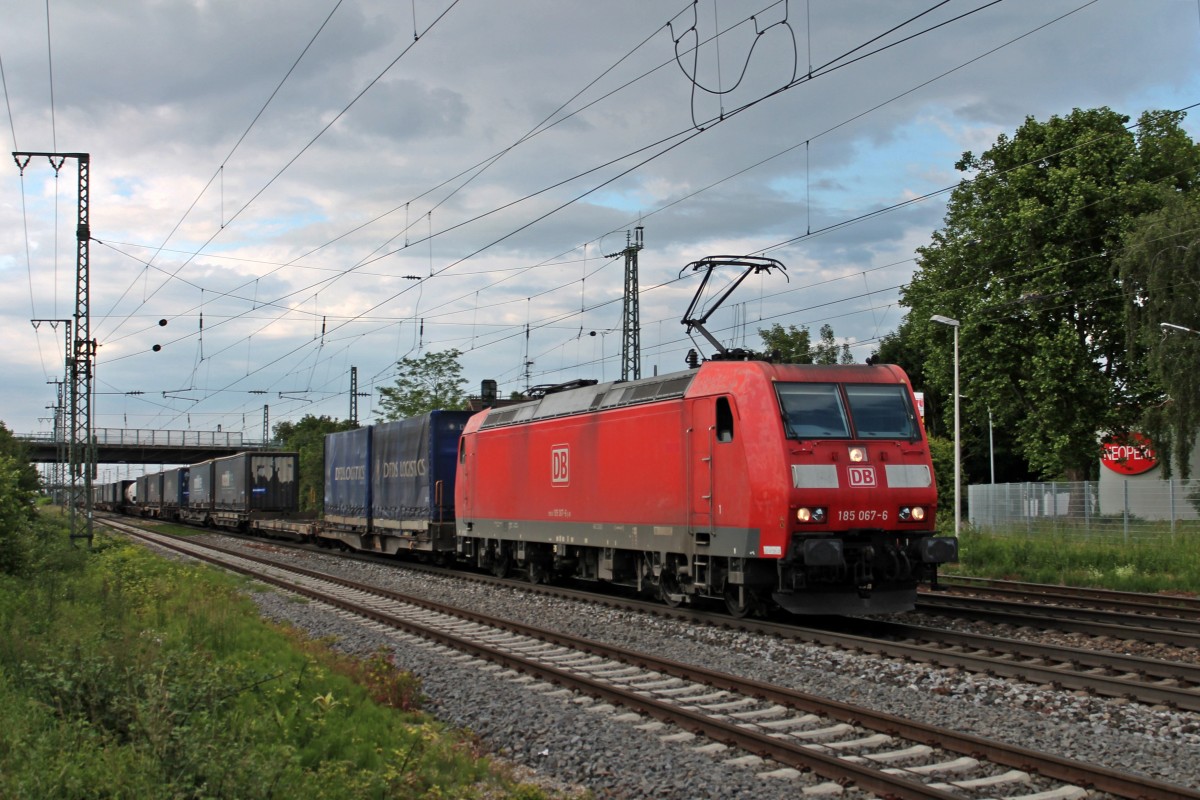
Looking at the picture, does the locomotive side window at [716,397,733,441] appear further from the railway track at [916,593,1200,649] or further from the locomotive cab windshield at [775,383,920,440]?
the railway track at [916,593,1200,649]

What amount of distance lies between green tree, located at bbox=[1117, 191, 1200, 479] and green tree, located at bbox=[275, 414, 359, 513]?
3693 cm

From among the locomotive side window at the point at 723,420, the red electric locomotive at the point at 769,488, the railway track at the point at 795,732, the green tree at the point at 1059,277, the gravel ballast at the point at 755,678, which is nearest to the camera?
the railway track at the point at 795,732

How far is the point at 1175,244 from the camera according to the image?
100 feet

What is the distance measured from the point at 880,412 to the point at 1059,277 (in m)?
22.6

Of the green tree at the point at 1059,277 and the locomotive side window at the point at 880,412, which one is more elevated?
the green tree at the point at 1059,277

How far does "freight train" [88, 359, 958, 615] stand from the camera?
12859 mm

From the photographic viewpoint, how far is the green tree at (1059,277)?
32.5 meters

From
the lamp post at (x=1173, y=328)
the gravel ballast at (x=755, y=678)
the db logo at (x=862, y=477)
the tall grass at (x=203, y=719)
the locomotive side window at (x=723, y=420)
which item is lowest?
the gravel ballast at (x=755, y=678)

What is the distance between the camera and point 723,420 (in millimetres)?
13820

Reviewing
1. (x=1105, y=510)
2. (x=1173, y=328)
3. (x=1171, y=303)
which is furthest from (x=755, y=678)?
(x=1171, y=303)

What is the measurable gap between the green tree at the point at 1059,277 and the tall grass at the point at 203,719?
27308 millimetres

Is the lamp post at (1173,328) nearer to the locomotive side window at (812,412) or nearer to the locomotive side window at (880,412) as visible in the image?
the locomotive side window at (880,412)

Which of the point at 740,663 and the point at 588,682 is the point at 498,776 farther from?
the point at 740,663

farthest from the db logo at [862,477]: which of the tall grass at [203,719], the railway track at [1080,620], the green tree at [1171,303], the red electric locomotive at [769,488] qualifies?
the green tree at [1171,303]
